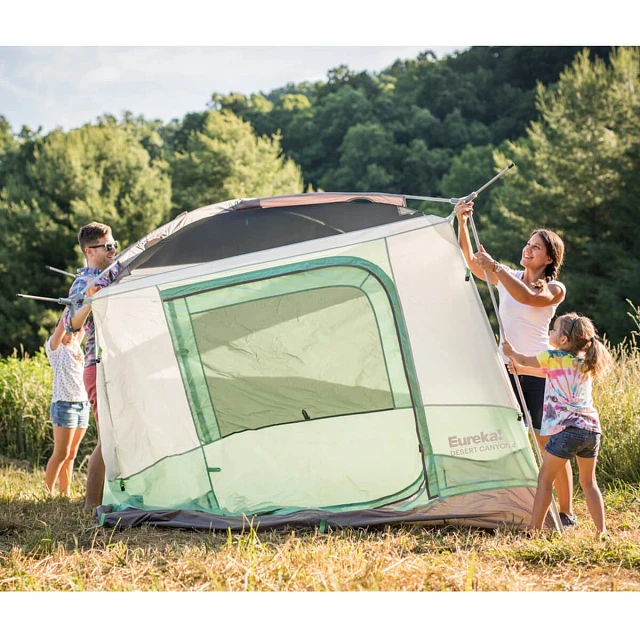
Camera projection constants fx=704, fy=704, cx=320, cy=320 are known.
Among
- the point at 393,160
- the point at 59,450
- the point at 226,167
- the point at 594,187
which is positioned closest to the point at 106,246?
the point at 59,450

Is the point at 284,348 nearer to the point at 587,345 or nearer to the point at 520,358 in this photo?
the point at 520,358

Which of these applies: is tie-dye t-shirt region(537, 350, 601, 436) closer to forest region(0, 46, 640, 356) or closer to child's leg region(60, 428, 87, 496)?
child's leg region(60, 428, 87, 496)

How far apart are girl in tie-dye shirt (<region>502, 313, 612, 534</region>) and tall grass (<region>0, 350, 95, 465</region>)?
12.2 feet

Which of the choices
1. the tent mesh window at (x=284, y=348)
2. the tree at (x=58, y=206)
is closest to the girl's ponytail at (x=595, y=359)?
the tent mesh window at (x=284, y=348)

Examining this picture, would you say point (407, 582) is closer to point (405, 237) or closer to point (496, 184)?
point (405, 237)

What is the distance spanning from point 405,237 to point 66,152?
58.2ft

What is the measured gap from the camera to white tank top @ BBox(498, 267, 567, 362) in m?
2.87

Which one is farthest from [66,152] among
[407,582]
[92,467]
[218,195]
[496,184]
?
[407,582]

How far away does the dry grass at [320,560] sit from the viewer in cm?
227

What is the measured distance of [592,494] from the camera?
8.63 ft

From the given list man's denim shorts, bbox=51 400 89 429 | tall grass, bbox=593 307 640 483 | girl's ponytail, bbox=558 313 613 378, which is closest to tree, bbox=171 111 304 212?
tall grass, bbox=593 307 640 483

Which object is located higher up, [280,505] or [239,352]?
[239,352]

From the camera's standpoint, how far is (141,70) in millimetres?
18359
